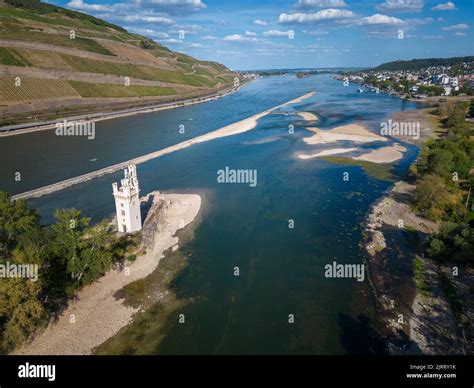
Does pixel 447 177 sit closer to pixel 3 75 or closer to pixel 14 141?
pixel 14 141

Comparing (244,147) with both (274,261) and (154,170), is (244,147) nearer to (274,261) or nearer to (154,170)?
(154,170)

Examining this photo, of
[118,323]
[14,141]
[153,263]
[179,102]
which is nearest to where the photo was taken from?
[118,323]

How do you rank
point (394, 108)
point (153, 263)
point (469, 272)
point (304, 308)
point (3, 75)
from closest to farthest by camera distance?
point (304, 308) → point (469, 272) → point (153, 263) → point (3, 75) → point (394, 108)

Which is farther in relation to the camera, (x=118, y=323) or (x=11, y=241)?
(x=11, y=241)

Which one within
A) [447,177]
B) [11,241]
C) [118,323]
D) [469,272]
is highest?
[447,177]

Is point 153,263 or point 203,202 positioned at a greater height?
point 203,202

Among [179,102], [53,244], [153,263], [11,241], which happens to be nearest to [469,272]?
[153,263]
